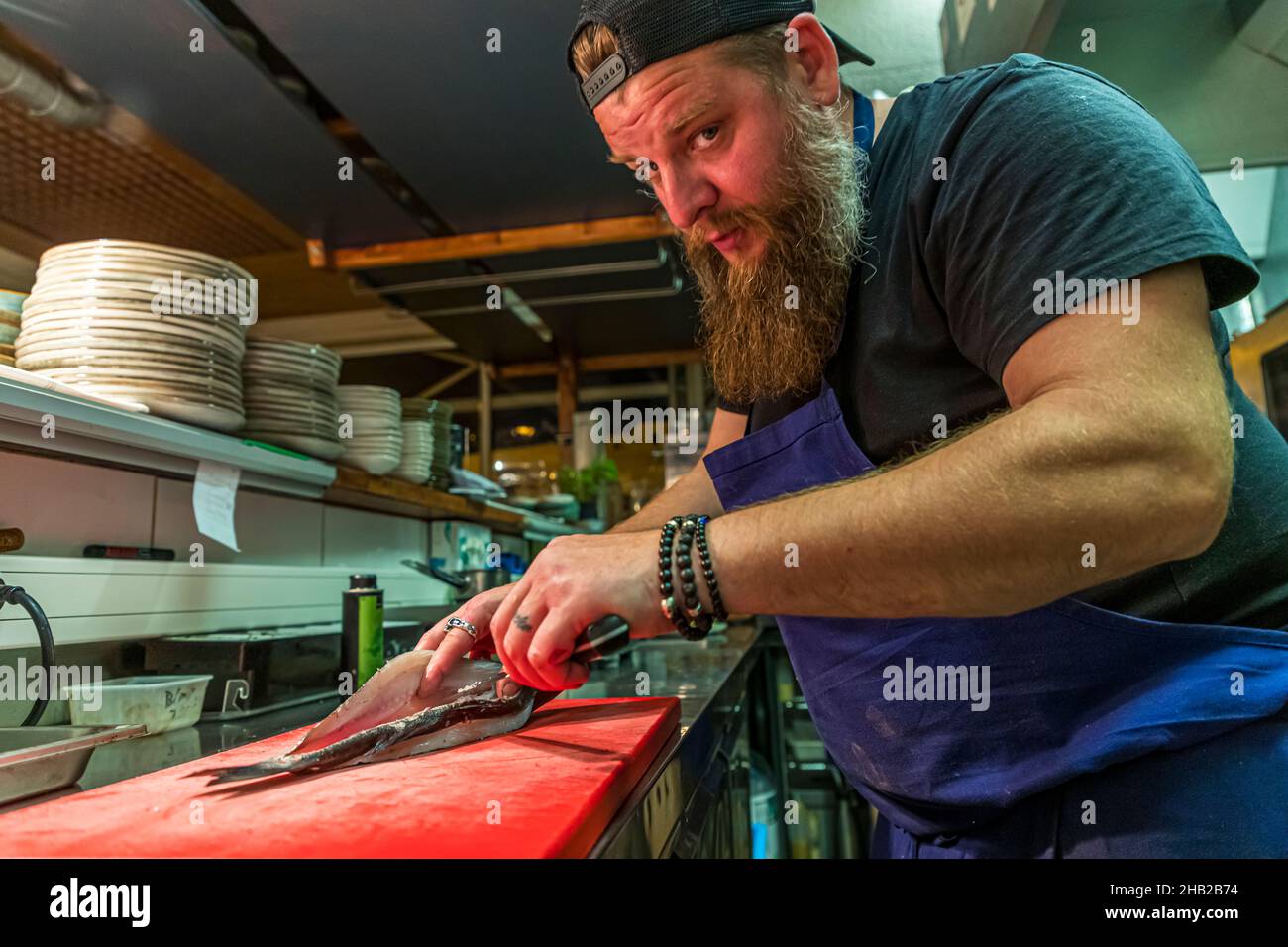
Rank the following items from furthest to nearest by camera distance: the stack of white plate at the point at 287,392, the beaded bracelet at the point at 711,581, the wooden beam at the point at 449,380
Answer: the wooden beam at the point at 449,380 → the stack of white plate at the point at 287,392 → the beaded bracelet at the point at 711,581

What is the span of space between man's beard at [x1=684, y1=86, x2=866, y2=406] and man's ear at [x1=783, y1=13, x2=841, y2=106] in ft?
0.08

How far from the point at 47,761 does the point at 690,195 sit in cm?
107

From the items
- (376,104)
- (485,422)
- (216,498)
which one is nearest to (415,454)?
(216,498)

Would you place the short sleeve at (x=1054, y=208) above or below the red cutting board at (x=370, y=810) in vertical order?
above

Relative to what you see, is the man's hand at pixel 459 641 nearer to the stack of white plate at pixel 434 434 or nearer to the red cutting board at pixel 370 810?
the red cutting board at pixel 370 810

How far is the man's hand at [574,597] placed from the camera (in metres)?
0.83

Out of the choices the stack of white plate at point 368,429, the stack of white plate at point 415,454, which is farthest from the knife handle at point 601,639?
the stack of white plate at point 415,454

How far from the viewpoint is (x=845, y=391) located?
3.57ft

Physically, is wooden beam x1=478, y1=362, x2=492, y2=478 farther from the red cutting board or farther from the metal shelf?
the red cutting board

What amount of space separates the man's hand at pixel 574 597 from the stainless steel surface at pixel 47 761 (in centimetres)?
51

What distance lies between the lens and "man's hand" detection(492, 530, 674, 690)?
827 millimetres
